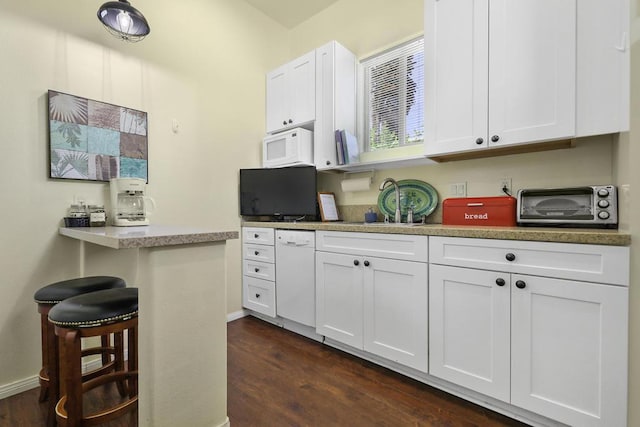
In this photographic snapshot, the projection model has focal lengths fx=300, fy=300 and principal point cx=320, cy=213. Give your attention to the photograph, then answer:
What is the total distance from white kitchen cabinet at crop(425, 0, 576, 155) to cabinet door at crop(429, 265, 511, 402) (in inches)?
32.3

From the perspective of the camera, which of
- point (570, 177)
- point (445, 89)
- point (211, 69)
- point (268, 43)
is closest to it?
point (570, 177)

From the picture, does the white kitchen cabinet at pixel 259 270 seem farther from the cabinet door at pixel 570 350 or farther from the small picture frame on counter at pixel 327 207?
the cabinet door at pixel 570 350

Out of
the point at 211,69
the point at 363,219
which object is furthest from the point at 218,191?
the point at 363,219

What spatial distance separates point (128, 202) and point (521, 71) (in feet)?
8.30

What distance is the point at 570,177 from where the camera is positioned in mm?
1771

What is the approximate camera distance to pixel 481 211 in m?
1.83

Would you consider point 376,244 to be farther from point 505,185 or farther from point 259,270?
point 259,270

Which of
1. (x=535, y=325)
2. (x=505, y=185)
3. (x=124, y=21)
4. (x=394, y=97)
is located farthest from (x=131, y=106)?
(x=535, y=325)

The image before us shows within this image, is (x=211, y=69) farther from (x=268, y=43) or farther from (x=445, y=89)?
(x=445, y=89)

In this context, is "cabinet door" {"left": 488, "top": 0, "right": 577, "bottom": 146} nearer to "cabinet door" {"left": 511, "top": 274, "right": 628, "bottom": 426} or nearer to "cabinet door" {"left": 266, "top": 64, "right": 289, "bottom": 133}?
"cabinet door" {"left": 511, "top": 274, "right": 628, "bottom": 426}

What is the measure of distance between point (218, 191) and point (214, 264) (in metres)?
1.63

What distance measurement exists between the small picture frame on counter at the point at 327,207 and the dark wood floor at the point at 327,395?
1104mm

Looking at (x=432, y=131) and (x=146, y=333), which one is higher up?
(x=432, y=131)

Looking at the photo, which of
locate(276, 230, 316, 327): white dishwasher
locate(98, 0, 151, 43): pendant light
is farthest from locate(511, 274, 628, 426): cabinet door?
locate(98, 0, 151, 43): pendant light
